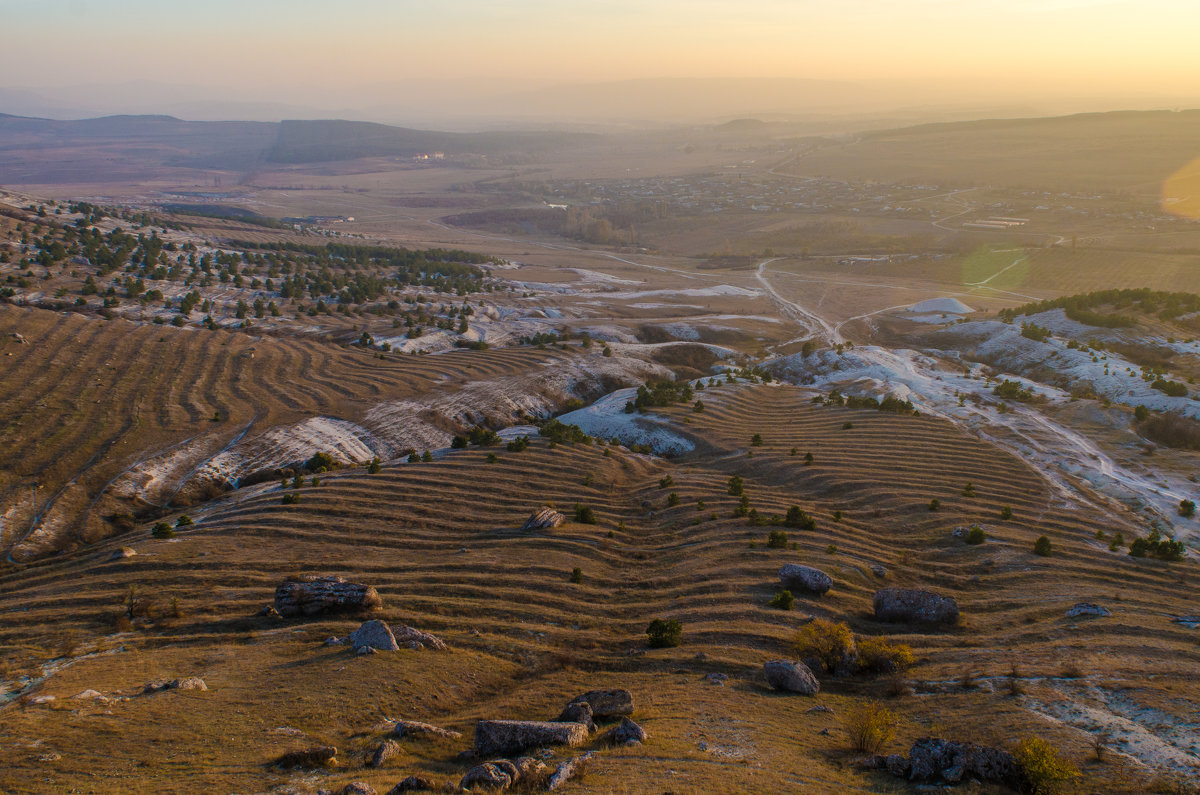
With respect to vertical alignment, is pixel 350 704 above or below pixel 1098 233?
below

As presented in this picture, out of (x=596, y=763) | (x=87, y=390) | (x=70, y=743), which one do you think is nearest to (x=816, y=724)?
(x=596, y=763)

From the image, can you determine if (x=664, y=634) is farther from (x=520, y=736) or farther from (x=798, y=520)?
(x=798, y=520)

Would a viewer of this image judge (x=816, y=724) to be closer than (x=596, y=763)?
No

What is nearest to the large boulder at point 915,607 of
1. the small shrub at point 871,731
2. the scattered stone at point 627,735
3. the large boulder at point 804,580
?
the large boulder at point 804,580

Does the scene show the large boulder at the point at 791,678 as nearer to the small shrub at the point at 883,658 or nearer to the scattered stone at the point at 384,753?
the small shrub at the point at 883,658

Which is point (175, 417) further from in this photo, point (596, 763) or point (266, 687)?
point (596, 763)

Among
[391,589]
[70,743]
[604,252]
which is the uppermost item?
[604,252]

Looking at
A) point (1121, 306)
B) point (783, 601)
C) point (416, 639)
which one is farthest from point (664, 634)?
point (1121, 306)
